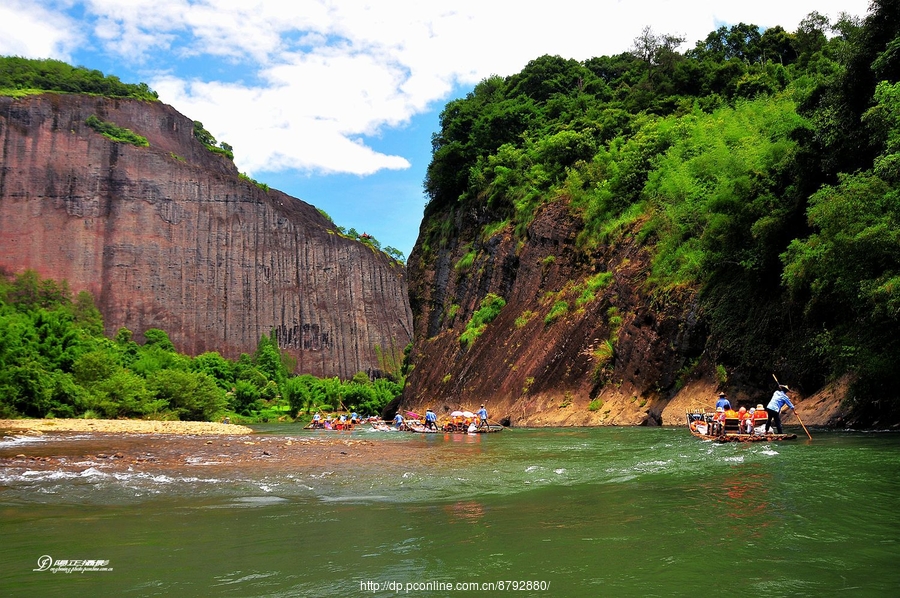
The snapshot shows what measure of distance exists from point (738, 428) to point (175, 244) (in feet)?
300

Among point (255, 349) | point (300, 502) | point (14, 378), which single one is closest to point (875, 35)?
point (300, 502)

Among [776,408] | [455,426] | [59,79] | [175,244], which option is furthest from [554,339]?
[59,79]

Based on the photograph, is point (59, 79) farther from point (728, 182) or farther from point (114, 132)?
point (728, 182)

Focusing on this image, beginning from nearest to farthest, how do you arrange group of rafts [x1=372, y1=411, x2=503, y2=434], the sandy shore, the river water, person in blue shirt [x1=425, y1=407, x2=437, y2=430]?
1. the river water
2. the sandy shore
3. group of rafts [x1=372, y1=411, x2=503, y2=434]
4. person in blue shirt [x1=425, y1=407, x2=437, y2=430]

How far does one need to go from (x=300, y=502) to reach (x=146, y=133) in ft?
360

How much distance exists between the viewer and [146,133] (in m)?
107

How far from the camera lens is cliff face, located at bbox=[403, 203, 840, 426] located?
28.7m

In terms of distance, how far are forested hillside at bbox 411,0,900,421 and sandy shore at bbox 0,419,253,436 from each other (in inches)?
761

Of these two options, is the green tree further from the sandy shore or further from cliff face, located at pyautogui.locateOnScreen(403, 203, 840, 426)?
cliff face, located at pyautogui.locateOnScreen(403, 203, 840, 426)

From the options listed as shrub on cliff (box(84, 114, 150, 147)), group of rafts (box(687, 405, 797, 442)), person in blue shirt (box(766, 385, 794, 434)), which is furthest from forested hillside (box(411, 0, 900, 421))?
shrub on cliff (box(84, 114, 150, 147))

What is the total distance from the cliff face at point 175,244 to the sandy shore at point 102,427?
65.0m

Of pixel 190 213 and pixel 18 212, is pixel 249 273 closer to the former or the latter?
pixel 190 213

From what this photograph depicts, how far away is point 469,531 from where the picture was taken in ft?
25.5

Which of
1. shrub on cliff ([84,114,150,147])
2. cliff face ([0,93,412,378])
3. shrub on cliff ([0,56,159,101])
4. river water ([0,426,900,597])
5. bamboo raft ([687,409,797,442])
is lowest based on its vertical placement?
river water ([0,426,900,597])
